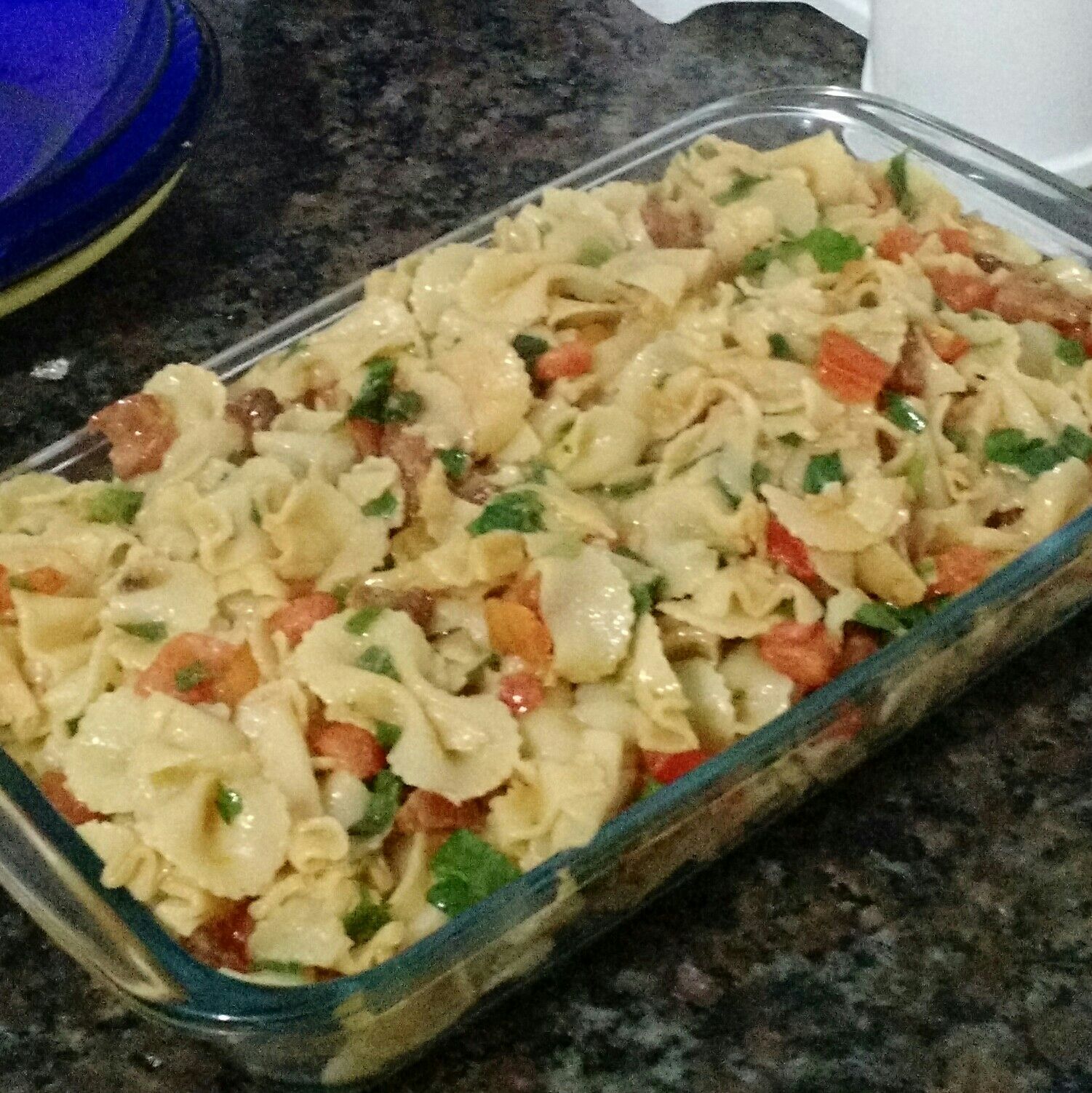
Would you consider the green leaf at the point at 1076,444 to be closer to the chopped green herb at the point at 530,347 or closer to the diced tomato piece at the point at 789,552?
the diced tomato piece at the point at 789,552

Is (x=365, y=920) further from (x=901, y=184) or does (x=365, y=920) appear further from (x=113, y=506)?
(x=901, y=184)

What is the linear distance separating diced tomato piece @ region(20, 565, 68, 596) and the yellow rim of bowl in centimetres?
56

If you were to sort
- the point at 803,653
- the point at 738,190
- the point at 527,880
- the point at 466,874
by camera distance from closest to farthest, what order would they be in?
the point at 527,880 → the point at 466,874 → the point at 803,653 → the point at 738,190

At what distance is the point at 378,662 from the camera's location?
47.4 inches

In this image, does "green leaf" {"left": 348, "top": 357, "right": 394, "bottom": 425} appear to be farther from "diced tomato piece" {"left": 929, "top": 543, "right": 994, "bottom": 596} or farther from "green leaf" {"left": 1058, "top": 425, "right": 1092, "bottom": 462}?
"green leaf" {"left": 1058, "top": 425, "right": 1092, "bottom": 462}

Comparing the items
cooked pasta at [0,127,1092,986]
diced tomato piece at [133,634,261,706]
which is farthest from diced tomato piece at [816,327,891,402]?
diced tomato piece at [133,634,261,706]

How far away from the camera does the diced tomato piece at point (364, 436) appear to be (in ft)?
4.79

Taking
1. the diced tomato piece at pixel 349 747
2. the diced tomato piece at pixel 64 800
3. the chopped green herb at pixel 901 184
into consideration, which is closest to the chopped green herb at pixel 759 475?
the diced tomato piece at pixel 349 747

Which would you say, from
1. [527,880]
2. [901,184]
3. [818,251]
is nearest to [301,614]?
[527,880]

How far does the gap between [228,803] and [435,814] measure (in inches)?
7.1

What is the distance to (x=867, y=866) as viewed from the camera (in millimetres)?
1217

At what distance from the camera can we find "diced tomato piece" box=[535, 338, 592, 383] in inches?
58.6

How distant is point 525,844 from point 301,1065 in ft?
0.83

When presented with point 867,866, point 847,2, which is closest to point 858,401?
point 867,866
